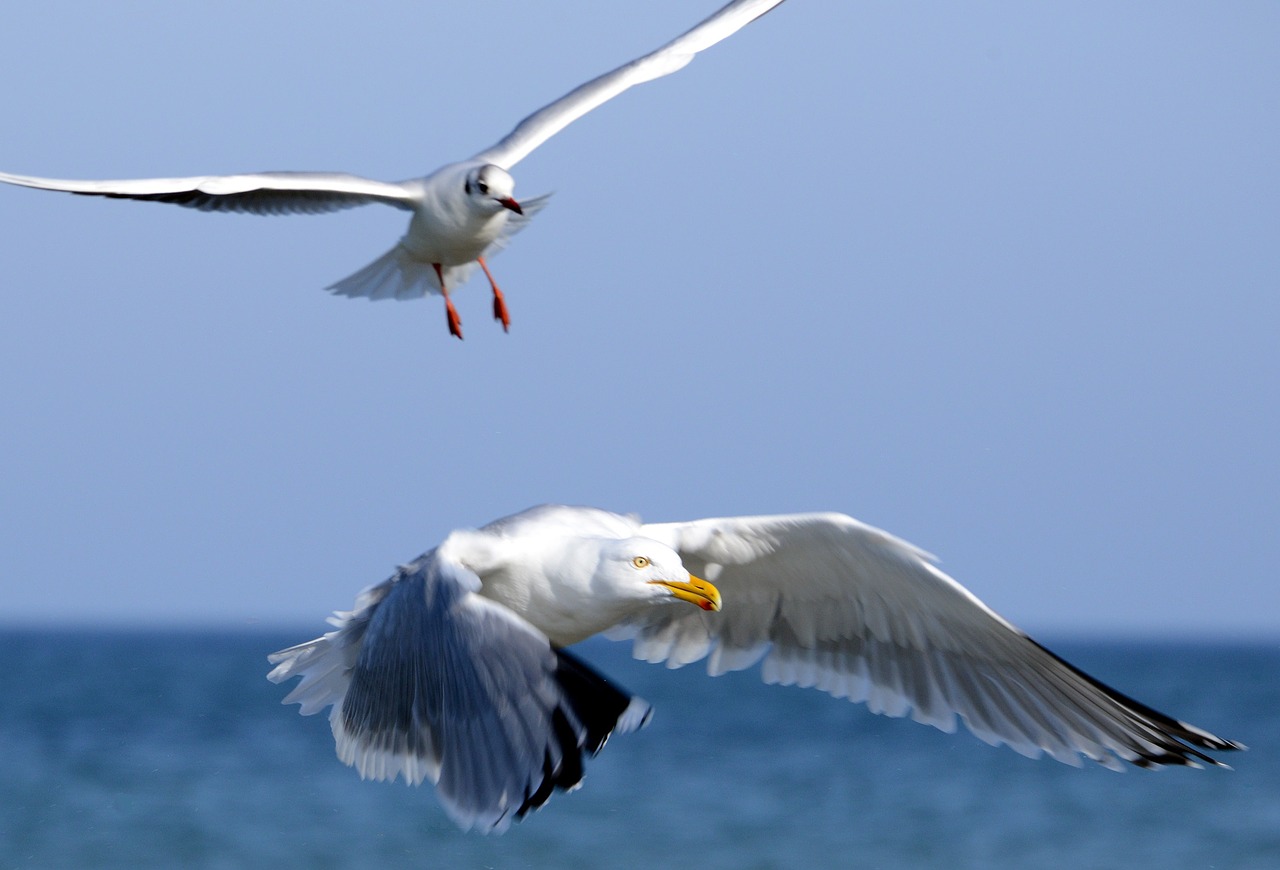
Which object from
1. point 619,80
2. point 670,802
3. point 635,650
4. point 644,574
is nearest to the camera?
point 644,574

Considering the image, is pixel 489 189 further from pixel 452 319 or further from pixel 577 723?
pixel 577 723

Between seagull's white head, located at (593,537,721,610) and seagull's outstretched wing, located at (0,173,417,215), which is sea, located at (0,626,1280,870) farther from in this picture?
seagull's white head, located at (593,537,721,610)

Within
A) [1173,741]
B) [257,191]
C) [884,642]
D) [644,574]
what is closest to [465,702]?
[644,574]

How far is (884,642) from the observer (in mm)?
5508

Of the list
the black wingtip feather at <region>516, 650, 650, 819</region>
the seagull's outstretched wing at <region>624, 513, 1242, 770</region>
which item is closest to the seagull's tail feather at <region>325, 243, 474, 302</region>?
the seagull's outstretched wing at <region>624, 513, 1242, 770</region>

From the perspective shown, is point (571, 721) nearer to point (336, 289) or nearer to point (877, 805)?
point (336, 289)

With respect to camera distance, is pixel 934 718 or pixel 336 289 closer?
pixel 934 718

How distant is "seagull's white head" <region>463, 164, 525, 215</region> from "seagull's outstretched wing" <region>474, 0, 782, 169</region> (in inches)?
14.9

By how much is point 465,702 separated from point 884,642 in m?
1.92

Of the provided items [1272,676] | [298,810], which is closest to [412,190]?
[298,810]

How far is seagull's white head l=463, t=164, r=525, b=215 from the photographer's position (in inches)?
267

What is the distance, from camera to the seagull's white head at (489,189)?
267 inches

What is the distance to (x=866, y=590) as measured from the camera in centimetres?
543

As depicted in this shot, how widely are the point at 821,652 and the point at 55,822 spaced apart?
40.2 feet
